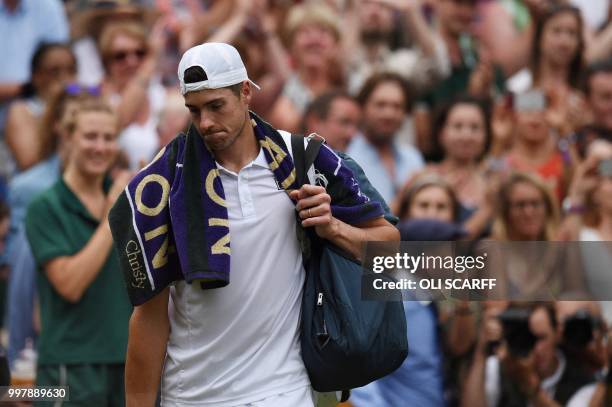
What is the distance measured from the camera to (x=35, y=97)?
10336 mm

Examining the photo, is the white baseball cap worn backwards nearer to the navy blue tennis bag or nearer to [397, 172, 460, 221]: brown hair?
the navy blue tennis bag

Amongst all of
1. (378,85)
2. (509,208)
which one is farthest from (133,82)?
(509,208)

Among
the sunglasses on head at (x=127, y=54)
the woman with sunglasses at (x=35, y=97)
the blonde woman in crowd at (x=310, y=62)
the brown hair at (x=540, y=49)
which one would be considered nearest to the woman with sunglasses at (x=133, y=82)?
the sunglasses on head at (x=127, y=54)

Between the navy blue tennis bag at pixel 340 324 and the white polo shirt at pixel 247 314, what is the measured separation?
0.09 meters

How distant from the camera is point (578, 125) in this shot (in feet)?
33.3

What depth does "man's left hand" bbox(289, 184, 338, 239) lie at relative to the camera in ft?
15.6

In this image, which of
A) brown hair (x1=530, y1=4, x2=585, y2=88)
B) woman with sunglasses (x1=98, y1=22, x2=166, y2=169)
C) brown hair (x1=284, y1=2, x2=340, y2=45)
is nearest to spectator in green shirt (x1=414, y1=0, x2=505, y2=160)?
brown hair (x1=530, y1=4, x2=585, y2=88)

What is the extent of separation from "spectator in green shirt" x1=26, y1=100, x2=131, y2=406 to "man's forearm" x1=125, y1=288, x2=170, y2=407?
5.81 feet

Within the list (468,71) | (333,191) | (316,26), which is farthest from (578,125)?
(333,191)

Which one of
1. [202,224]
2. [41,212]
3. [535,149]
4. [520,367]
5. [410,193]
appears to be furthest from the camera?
[535,149]

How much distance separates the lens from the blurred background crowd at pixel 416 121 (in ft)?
24.2

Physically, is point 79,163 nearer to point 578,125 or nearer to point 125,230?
point 125,230

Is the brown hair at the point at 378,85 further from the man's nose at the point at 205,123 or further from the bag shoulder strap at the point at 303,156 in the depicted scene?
the man's nose at the point at 205,123

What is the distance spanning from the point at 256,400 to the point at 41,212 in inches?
99.7
